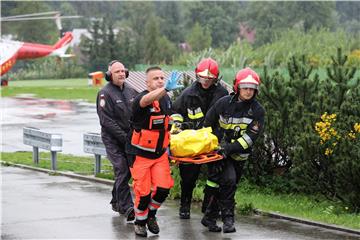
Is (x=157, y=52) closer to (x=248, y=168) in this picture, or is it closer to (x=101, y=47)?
(x=101, y=47)

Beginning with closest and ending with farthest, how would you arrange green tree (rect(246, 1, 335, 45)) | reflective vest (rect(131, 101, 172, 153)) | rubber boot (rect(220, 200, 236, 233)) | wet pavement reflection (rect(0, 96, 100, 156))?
reflective vest (rect(131, 101, 172, 153)), rubber boot (rect(220, 200, 236, 233)), wet pavement reflection (rect(0, 96, 100, 156)), green tree (rect(246, 1, 335, 45))

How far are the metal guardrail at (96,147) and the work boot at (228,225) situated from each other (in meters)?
4.79

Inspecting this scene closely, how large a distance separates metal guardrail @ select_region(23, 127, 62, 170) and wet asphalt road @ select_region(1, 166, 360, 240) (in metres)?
2.37

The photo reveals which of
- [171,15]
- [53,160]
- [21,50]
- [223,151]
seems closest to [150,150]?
[223,151]

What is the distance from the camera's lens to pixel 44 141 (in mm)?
16328

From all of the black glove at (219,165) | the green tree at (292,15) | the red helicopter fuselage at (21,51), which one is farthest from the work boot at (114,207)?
the green tree at (292,15)

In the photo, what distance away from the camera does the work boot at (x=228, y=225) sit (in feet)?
32.9

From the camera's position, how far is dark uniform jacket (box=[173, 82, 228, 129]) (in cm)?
1083

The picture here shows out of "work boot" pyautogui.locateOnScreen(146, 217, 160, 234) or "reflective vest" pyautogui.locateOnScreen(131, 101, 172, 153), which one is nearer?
"reflective vest" pyautogui.locateOnScreen(131, 101, 172, 153)

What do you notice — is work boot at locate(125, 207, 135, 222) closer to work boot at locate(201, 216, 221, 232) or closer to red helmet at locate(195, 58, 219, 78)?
work boot at locate(201, 216, 221, 232)

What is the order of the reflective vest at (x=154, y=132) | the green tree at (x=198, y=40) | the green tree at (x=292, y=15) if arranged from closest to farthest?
1. the reflective vest at (x=154, y=132)
2. the green tree at (x=198, y=40)
3. the green tree at (x=292, y=15)

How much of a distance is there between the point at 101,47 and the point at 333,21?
141ft

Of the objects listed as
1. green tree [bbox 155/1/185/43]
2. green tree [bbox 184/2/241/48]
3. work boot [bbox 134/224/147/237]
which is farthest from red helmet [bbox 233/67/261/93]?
green tree [bbox 184/2/241/48]

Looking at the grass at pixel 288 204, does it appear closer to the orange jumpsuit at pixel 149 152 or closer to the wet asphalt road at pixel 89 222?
the wet asphalt road at pixel 89 222
